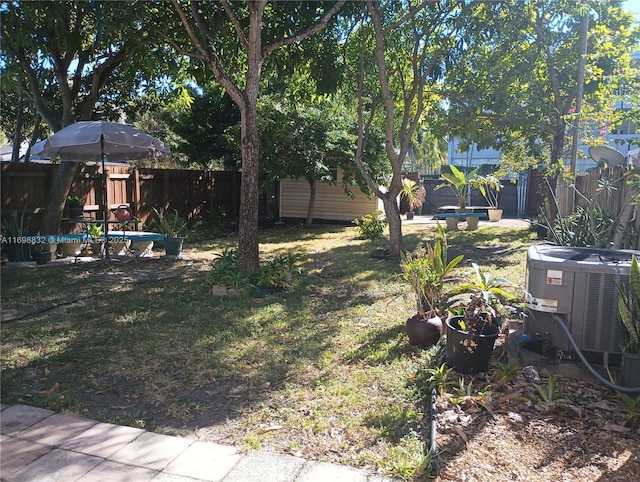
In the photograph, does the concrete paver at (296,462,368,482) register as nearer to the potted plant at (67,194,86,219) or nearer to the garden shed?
the potted plant at (67,194,86,219)

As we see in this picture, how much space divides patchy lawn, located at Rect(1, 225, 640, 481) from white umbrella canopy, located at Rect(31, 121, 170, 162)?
2.41 meters

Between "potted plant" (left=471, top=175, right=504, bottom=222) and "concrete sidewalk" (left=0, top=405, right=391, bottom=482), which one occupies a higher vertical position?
"potted plant" (left=471, top=175, right=504, bottom=222)

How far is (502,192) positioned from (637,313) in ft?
64.3

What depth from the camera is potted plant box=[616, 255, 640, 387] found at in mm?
3152

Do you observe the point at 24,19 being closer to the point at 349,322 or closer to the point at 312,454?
the point at 349,322

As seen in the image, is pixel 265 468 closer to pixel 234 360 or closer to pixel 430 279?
pixel 234 360

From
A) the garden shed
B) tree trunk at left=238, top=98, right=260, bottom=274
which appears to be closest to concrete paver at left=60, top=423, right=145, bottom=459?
tree trunk at left=238, top=98, right=260, bottom=274

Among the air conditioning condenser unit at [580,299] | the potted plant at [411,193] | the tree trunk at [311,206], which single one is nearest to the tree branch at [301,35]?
the air conditioning condenser unit at [580,299]

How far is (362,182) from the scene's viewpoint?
539 inches

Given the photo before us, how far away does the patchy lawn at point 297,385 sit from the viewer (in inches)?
109

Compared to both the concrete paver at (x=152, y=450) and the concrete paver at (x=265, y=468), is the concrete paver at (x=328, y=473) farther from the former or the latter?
the concrete paver at (x=152, y=450)

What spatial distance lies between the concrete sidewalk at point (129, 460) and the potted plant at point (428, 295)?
191cm

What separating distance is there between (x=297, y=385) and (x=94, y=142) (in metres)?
5.89

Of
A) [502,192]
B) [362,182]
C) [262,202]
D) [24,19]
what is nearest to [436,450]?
[24,19]
